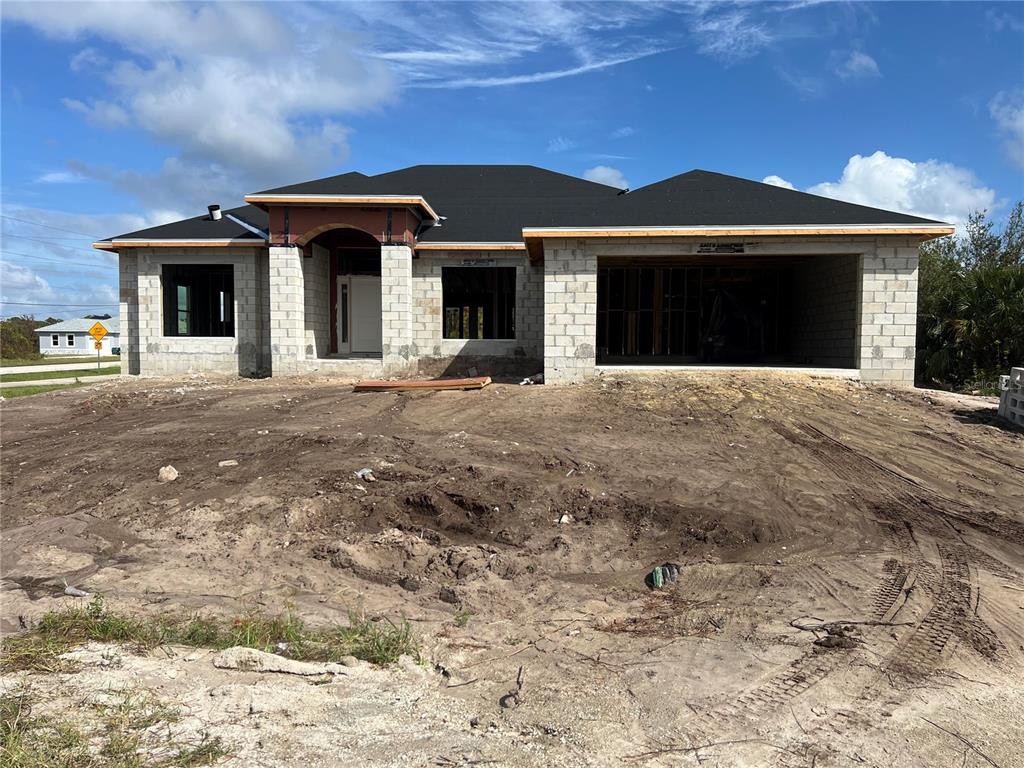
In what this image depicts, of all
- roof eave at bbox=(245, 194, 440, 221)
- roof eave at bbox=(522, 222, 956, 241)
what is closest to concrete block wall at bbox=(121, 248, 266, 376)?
roof eave at bbox=(245, 194, 440, 221)

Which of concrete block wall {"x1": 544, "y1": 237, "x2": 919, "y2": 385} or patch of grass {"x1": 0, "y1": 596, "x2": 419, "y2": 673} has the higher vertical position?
concrete block wall {"x1": 544, "y1": 237, "x2": 919, "y2": 385}

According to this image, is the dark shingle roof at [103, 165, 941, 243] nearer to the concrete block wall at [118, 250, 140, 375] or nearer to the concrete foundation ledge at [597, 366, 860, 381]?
the concrete block wall at [118, 250, 140, 375]

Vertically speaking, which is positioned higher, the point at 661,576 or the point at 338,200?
the point at 338,200

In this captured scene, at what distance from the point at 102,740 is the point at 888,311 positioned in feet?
51.1

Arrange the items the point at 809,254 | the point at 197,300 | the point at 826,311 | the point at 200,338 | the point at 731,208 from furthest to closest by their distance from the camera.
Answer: the point at 197,300, the point at 200,338, the point at 826,311, the point at 731,208, the point at 809,254

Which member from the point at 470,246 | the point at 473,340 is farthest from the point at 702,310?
the point at 470,246

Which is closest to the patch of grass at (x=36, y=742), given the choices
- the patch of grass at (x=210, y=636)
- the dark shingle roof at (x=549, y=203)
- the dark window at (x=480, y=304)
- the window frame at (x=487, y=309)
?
the patch of grass at (x=210, y=636)

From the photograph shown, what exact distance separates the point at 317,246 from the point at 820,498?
53.1 ft

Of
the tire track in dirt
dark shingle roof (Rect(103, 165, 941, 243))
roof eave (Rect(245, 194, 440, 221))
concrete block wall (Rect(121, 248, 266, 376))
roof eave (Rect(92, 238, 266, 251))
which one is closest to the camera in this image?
the tire track in dirt

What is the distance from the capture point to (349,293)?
2123 cm

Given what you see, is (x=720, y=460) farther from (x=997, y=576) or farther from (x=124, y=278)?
(x=124, y=278)

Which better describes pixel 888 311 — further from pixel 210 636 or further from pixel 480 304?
pixel 210 636

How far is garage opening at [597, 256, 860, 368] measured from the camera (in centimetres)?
2011

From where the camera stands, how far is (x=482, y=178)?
2344 cm
